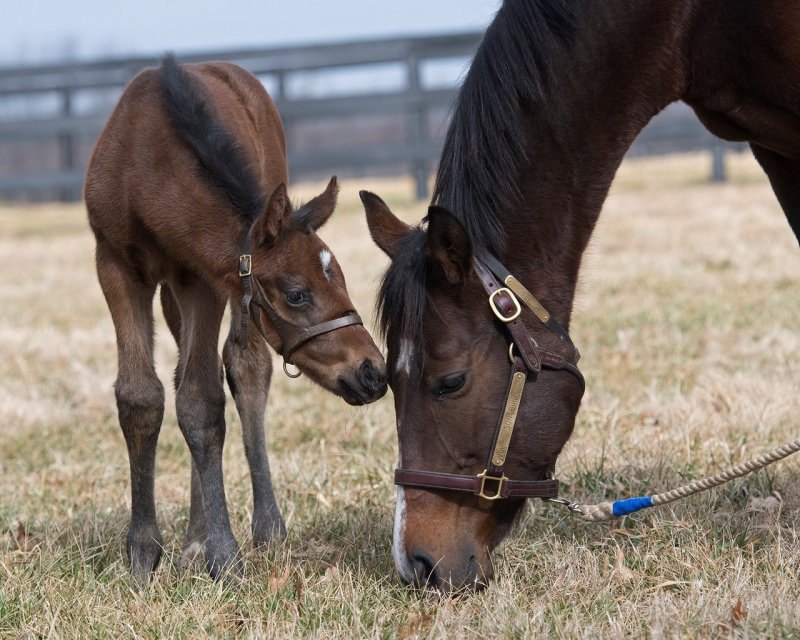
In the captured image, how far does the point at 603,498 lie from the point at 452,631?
1.16 m

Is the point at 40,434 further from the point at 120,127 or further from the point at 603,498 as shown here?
the point at 603,498

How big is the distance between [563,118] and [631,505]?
1.09m

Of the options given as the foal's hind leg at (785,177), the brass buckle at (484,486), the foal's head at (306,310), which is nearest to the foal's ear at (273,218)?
the foal's head at (306,310)

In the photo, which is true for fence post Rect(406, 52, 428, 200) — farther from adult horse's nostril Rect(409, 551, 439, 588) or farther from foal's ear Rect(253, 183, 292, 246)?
adult horse's nostril Rect(409, 551, 439, 588)

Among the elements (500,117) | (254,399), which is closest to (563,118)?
(500,117)

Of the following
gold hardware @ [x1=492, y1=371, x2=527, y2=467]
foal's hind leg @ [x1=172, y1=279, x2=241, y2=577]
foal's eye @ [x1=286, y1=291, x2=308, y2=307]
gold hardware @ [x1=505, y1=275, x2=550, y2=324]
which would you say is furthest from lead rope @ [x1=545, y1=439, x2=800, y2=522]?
foal's hind leg @ [x1=172, y1=279, x2=241, y2=577]

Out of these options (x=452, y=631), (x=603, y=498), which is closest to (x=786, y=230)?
(x=603, y=498)

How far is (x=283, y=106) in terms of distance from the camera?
13.8m

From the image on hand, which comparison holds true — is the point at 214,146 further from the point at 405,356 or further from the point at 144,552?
the point at 144,552

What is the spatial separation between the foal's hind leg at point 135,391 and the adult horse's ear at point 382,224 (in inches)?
38.3

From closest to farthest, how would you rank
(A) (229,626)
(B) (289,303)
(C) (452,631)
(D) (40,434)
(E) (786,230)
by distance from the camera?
1. (C) (452,631)
2. (A) (229,626)
3. (B) (289,303)
4. (D) (40,434)
5. (E) (786,230)

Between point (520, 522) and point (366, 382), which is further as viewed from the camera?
point (520, 522)

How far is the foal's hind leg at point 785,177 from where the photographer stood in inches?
118

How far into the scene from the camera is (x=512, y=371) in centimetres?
253
